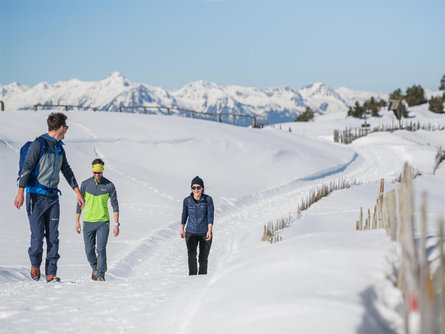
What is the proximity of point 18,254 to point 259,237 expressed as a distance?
383 cm

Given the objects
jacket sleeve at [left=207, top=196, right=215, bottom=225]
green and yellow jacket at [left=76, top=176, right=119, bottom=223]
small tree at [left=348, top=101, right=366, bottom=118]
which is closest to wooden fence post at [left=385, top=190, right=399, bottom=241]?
jacket sleeve at [left=207, top=196, right=215, bottom=225]

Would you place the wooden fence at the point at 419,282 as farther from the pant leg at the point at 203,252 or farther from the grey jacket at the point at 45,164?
the grey jacket at the point at 45,164

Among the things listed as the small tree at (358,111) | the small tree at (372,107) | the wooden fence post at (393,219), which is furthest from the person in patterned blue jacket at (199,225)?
the small tree at (358,111)

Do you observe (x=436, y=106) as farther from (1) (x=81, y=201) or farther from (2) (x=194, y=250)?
(1) (x=81, y=201)

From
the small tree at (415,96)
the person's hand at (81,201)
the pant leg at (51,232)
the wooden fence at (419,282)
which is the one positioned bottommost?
the pant leg at (51,232)

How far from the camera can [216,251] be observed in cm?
Answer: 761

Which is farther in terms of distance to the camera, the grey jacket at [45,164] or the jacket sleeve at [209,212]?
the jacket sleeve at [209,212]

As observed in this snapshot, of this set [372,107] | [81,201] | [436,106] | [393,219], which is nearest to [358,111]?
[372,107]

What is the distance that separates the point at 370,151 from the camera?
2603 centimetres

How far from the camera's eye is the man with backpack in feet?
15.9

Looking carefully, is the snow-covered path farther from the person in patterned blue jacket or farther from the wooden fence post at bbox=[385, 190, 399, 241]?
the person in patterned blue jacket

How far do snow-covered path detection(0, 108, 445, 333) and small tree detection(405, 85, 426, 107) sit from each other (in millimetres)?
50969

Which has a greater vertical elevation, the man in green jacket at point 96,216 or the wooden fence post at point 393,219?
the wooden fence post at point 393,219

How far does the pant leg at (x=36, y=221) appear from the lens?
15.9 ft
